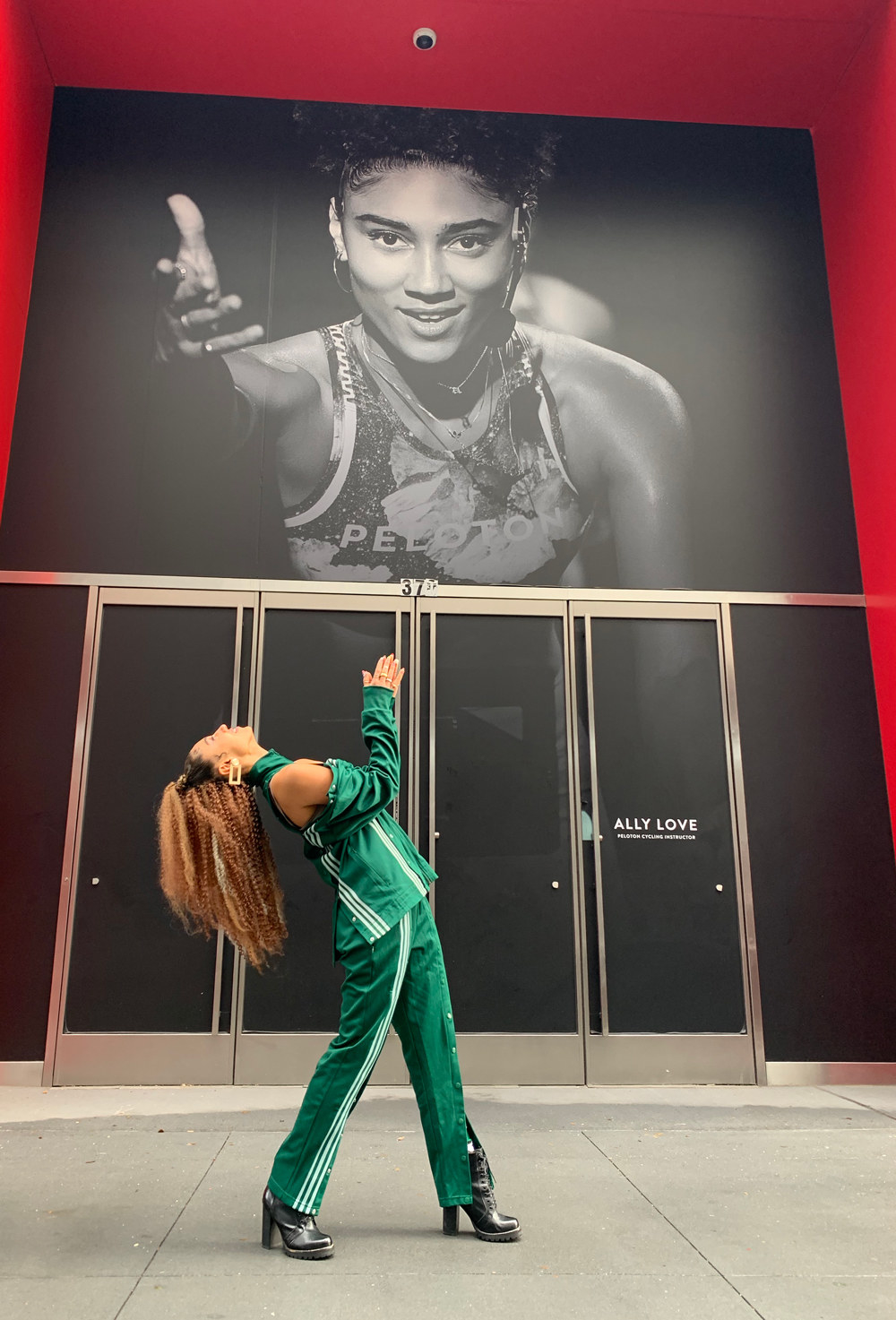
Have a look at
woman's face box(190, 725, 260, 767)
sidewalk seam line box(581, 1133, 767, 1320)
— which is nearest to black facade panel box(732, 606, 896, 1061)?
sidewalk seam line box(581, 1133, 767, 1320)

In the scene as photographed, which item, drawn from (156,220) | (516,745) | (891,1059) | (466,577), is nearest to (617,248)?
(466,577)

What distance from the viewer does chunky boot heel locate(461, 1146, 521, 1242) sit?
8.44ft

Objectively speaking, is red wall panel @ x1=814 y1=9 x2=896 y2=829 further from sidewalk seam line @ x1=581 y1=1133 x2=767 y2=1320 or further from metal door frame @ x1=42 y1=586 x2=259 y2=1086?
metal door frame @ x1=42 y1=586 x2=259 y2=1086

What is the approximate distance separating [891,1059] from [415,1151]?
2.90 m

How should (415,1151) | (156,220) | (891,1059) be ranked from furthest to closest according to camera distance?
(156,220)
(891,1059)
(415,1151)

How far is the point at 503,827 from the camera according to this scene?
5027 mm

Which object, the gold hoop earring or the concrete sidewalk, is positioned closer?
the concrete sidewalk

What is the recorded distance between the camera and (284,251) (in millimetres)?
5801

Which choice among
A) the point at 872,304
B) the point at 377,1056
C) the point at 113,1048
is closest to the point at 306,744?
the point at 113,1048

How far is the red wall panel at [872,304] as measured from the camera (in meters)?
5.30

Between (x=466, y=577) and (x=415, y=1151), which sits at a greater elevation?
(x=466, y=577)

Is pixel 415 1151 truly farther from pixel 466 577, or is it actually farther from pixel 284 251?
pixel 284 251

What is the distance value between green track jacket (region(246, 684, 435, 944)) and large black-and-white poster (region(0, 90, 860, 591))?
2690 millimetres

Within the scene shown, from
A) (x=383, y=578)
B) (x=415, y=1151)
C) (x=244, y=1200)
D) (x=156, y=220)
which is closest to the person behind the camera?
(x=244, y=1200)
